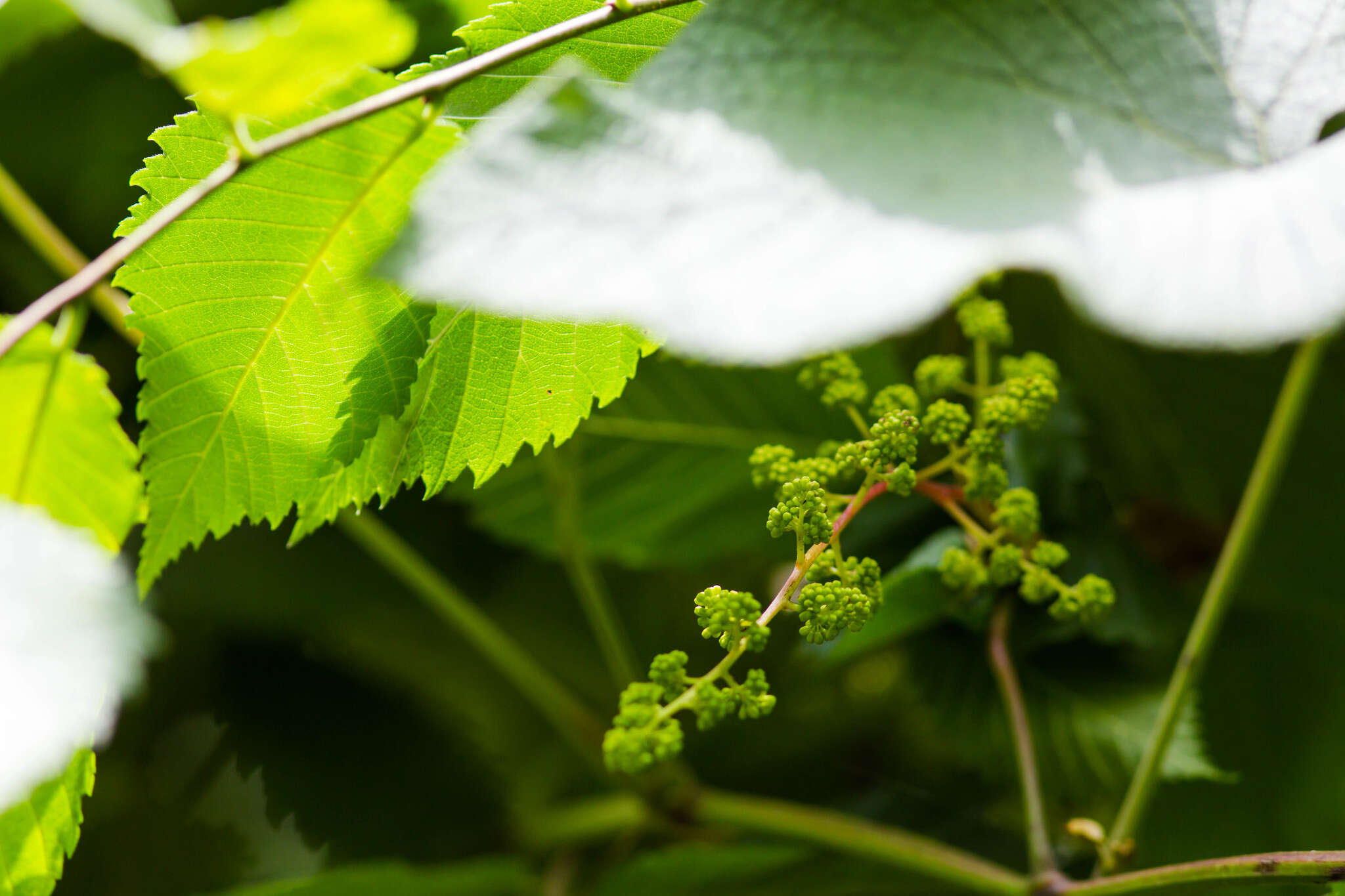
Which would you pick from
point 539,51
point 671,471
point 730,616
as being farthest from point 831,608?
point 671,471

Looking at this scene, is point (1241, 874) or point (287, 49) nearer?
point (287, 49)

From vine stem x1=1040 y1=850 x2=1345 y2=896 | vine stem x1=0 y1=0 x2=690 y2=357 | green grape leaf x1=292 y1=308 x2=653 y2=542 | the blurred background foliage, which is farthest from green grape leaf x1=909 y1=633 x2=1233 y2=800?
vine stem x1=0 y1=0 x2=690 y2=357

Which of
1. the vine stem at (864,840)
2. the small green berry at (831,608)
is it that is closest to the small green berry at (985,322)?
the small green berry at (831,608)

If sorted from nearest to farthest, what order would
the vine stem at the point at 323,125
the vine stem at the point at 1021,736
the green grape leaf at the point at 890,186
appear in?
the green grape leaf at the point at 890,186 < the vine stem at the point at 323,125 < the vine stem at the point at 1021,736

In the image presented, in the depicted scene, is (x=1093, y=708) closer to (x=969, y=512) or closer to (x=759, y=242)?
(x=969, y=512)

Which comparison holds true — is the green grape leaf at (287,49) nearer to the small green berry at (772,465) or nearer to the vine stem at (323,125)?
the vine stem at (323,125)

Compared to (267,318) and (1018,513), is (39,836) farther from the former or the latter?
(1018,513)
